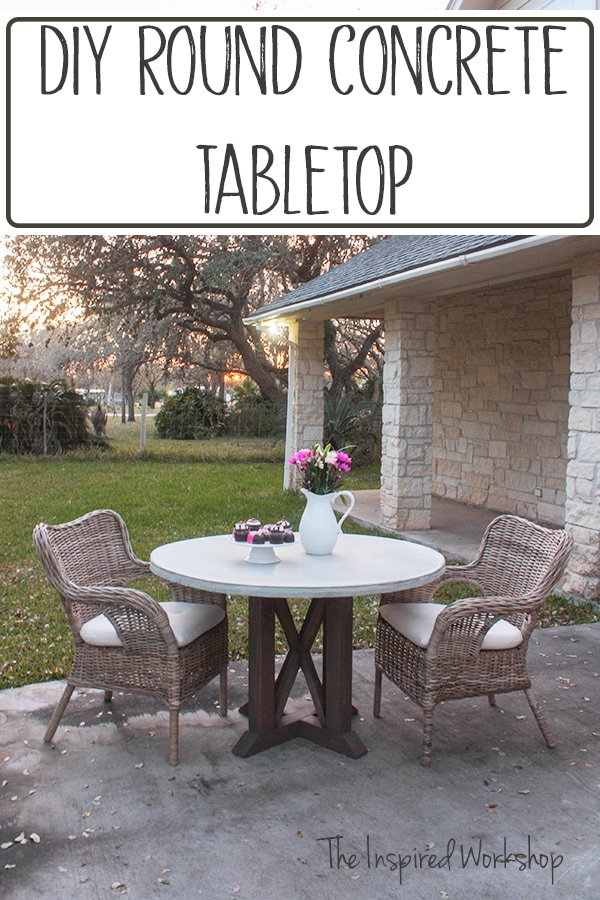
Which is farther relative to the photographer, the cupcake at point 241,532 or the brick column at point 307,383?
the brick column at point 307,383

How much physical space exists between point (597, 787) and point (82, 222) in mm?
2839

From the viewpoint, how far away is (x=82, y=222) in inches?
109

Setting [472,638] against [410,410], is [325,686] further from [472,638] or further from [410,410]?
[410,410]

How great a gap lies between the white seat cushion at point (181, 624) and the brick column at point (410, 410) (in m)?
4.59

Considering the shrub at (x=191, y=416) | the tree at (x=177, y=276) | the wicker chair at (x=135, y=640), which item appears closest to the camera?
the wicker chair at (x=135, y=640)

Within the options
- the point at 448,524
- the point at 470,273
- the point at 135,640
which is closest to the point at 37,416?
the point at 448,524

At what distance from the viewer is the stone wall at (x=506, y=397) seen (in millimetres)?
8172

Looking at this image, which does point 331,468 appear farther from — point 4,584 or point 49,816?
point 4,584

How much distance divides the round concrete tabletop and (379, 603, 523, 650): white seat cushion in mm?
247

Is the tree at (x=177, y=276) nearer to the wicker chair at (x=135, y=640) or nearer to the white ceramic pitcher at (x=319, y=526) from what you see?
the white ceramic pitcher at (x=319, y=526)

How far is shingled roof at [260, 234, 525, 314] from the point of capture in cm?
595

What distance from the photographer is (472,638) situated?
3.17m

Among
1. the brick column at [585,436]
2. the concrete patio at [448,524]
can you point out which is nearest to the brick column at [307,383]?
the concrete patio at [448,524]

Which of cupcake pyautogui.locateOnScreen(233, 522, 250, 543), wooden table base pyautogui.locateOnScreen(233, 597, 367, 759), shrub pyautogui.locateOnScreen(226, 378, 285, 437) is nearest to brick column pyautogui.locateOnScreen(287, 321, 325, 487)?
shrub pyautogui.locateOnScreen(226, 378, 285, 437)
